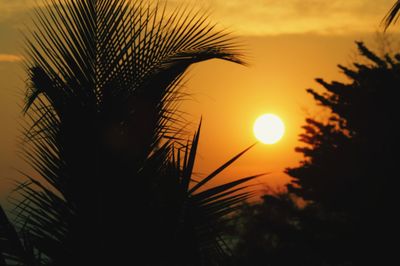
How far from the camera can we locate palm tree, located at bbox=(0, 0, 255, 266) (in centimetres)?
275

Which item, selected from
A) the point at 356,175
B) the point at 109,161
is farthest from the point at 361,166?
the point at 109,161

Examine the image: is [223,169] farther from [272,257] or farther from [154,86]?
[272,257]

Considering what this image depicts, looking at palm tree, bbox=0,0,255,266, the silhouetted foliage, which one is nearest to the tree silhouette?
the silhouetted foliage

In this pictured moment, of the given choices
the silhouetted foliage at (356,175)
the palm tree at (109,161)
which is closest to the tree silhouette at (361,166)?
the silhouetted foliage at (356,175)

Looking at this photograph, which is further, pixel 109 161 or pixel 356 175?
pixel 356 175

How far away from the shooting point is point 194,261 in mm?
2484

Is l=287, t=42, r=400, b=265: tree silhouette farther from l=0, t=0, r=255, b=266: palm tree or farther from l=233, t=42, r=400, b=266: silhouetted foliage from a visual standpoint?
l=0, t=0, r=255, b=266: palm tree

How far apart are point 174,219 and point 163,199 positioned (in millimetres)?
199

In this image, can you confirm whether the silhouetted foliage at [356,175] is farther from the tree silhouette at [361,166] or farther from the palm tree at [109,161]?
the palm tree at [109,161]

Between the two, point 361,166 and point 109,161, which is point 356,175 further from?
point 109,161

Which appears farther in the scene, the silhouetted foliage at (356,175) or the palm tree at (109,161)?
the silhouetted foliage at (356,175)

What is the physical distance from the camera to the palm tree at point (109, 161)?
2.75 metres

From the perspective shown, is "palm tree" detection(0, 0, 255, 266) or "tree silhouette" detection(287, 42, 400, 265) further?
"tree silhouette" detection(287, 42, 400, 265)

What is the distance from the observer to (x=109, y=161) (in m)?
3.04
